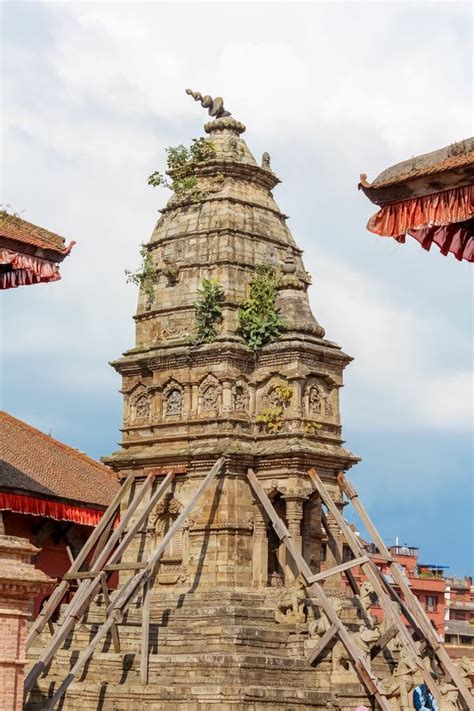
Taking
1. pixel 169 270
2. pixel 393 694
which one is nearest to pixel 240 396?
pixel 169 270

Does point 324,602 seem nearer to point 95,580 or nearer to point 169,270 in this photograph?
point 95,580

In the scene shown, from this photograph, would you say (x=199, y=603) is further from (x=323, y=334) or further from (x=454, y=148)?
(x=454, y=148)

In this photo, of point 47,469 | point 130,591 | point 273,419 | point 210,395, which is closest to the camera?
point 130,591

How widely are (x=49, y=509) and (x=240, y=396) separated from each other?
23.4 ft

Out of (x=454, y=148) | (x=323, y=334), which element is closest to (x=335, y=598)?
(x=323, y=334)

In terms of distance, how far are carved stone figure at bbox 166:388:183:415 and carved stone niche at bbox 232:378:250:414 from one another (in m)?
1.63

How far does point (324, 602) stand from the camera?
34.8m

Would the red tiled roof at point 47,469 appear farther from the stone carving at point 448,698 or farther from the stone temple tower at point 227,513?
the stone carving at point 448,698

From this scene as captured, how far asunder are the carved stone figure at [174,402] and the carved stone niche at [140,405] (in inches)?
27.4

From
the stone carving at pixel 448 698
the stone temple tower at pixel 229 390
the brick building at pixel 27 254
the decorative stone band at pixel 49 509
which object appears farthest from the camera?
the decorative stone band at pixel 49 509

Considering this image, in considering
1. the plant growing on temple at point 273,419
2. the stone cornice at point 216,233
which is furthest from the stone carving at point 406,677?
the stone cornice at point 216,233

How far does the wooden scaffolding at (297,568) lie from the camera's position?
3394 centimetres

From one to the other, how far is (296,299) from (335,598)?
8.60 metres

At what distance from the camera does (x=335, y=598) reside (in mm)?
36188
